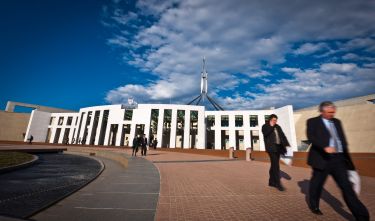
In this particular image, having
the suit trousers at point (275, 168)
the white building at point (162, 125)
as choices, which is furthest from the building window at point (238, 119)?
the suit trousers at point (275, 168)

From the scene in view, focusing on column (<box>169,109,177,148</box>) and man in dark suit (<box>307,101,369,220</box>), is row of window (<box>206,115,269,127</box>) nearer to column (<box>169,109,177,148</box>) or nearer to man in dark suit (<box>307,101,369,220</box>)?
column (<box>169,109,177,148</box>)

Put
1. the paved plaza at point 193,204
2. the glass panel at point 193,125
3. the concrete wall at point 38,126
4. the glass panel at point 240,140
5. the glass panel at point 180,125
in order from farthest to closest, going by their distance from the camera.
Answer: the concrete wall at point 38,126 → the glass panel at point 240,140 → the glass panel at point 180,125 → the glass panel at point 193,125 → the paved plaza at point 193,204

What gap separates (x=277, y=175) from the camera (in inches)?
222

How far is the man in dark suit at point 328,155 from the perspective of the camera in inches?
121

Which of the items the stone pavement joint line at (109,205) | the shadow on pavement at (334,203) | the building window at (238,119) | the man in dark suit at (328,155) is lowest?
the stone pavement joint line at (109,205)

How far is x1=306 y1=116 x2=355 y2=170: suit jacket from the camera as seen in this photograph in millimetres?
3215

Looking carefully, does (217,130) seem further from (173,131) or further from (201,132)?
(173,131)

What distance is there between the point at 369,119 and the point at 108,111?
5143 cm

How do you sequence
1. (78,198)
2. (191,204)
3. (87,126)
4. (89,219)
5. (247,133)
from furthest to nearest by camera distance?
(87,126) < (247,133) < (78,198) < (191,204) < (89,219)

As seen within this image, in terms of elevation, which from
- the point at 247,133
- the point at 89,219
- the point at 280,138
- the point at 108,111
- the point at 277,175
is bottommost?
the point at 89,219

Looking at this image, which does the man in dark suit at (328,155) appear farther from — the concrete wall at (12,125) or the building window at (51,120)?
the concrete wall at (12,125)

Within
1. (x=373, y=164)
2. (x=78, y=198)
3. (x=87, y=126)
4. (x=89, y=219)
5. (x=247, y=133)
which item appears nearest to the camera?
(x=89, y=219)

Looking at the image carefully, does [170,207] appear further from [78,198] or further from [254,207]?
[78,198]

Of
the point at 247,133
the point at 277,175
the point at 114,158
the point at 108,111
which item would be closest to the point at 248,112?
the point at 247,133
